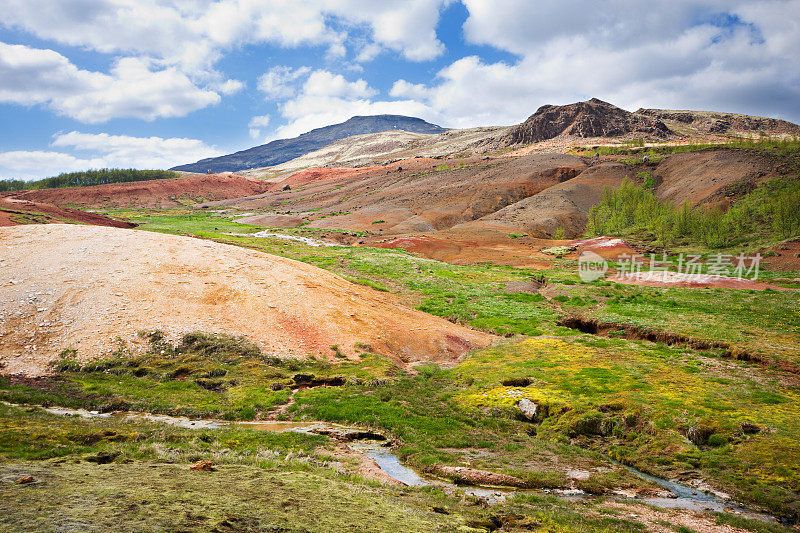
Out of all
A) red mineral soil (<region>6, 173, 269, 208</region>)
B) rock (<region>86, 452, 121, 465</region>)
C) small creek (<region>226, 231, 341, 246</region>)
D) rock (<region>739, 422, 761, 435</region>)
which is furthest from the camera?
red mineral soil (<region>6, 173, 269, 208</region>)

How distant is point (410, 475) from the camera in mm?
13094

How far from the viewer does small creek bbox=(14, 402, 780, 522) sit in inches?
470

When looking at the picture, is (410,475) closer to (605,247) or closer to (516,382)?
(516,382)

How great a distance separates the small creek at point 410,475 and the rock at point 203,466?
18.2 ft

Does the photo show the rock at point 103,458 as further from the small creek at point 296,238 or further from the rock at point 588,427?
the small creek at point 296,238

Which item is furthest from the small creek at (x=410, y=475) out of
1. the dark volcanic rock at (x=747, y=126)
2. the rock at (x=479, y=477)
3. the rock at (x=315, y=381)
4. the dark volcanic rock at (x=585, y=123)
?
the dark volcanic rock at (x=747, y=126)

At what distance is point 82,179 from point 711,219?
720 ft

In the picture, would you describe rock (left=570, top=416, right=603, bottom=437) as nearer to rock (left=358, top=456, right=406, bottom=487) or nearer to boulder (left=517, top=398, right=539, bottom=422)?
boulder (left=517, top=398, right=539, bottom=422)

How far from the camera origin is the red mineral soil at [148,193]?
145750 mm

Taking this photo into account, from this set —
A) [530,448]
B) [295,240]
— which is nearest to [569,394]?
[530,448]

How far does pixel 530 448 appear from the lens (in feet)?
51.2

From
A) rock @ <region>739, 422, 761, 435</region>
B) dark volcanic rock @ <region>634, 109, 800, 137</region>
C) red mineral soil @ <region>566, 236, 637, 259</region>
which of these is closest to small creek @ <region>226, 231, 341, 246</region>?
red mineral soil @ <region>566, 236, 637, 259</region>

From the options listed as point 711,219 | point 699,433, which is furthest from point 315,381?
point 711,219

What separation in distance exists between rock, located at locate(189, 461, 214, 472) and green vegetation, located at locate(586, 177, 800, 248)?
7368cm
